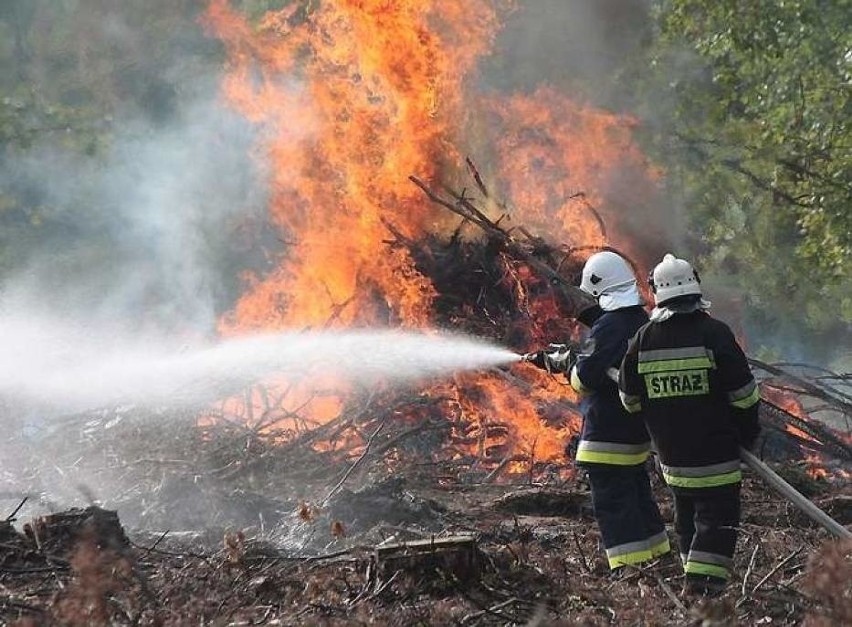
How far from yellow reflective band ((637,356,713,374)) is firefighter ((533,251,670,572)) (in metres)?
0.52

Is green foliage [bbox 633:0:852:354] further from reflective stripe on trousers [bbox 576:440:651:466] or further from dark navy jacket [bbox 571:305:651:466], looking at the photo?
reflective stripe on trousers [bbox 576:440:651:466]

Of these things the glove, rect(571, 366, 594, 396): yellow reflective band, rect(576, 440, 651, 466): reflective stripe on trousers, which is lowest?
rect(576, 440, 651, 466): reflective stripe on trousers

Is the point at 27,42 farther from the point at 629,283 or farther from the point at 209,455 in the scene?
the point at 629,283

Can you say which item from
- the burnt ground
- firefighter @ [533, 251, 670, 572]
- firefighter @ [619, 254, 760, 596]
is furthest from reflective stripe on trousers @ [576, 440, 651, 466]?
the burnt ground

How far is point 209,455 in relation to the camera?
959 cm

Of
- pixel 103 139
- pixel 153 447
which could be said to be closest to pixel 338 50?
pixel 153 447

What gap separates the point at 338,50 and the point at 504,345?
187 inches

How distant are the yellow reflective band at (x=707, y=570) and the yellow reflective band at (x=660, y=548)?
0.57 meters

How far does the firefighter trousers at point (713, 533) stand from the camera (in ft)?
16.8

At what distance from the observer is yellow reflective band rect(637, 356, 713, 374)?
16.9 ft

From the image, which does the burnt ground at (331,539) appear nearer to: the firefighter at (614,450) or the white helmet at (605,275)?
the firefighter at (614,450)

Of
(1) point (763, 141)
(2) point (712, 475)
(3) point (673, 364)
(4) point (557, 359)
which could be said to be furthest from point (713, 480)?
(1) point (763, 141)

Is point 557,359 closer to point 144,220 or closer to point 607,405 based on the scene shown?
point 607,405

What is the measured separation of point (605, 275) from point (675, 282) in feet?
2.78
